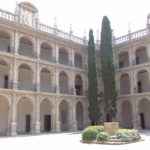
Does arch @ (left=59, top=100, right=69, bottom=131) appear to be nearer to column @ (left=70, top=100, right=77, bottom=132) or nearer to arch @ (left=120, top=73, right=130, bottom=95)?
column @ (left=70, top=100, right=77, bottom=132)

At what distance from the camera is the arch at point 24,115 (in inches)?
1162

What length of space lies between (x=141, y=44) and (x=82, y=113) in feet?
39.5

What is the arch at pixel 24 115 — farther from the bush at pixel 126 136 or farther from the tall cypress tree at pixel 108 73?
the bush at pixel 126 136

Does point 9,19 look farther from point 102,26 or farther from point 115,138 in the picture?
point 115,138

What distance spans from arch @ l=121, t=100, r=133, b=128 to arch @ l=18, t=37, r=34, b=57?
1467cm

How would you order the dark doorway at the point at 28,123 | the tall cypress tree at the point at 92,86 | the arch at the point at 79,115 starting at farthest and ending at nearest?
the arch at the point at 79,115 < the tall cypress tree at the point at 92,86 < the dark doorway at the point at 28,123

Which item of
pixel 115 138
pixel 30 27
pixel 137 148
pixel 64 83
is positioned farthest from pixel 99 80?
pixel 137 148

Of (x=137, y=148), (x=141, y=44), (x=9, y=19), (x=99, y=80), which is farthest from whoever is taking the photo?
(x=99, y=80)

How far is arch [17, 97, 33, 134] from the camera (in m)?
29.5

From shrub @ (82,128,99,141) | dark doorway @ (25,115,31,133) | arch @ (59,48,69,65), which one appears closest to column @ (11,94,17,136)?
dark doorway @ (25,115,31,133)

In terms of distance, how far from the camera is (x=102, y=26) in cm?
3347

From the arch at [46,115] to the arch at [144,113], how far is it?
11894 millimetres

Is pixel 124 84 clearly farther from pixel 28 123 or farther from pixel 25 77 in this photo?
pixel 28 123

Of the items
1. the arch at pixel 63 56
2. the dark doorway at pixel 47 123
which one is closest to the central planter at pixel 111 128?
the dark doorway at pixel 47 123
